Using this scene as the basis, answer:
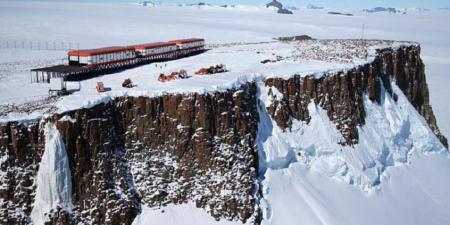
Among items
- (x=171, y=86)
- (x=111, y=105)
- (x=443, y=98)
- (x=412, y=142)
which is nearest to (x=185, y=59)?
(x=171, y=86)

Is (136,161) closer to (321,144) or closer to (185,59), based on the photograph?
(321,144)

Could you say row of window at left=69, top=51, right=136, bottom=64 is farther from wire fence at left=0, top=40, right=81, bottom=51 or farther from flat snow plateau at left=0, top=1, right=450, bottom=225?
wire fence at left=0, top=40, right=81, bottom=51

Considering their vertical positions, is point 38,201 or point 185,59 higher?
point 185,59

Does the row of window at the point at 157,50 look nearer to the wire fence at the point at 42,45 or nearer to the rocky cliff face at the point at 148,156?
the rocky cliff face at the point at 148,156

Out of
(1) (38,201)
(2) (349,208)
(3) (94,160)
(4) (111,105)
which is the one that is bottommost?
(2) (349,208)

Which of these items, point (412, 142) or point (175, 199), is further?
point (412, 142)

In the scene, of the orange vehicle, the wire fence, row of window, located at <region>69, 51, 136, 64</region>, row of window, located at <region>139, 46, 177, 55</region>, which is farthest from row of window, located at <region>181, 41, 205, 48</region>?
the wire fence
